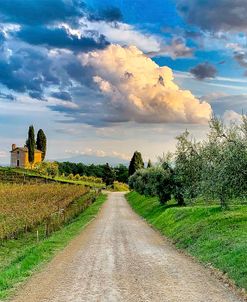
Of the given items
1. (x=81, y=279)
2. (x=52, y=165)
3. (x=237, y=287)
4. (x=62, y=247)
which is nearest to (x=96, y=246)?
(x=62, y=247)

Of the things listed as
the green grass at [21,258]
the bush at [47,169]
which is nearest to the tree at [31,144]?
the bush at [47,169]

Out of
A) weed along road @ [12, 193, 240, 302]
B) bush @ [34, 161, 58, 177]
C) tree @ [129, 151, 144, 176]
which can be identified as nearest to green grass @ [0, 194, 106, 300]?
weed along road @ [12, 193, 240, 302]

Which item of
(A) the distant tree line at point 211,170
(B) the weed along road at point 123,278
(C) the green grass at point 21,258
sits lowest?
(C) the green grass at point 21,258

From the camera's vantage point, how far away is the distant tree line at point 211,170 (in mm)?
21406

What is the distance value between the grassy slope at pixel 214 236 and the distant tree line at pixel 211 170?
1456 mm

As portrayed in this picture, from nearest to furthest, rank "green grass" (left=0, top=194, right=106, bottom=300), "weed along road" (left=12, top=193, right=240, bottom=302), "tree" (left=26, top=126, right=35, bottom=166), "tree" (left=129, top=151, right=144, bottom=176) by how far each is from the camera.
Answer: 1. "weed along road" (left=12, top=193, right=240, bottom=302)
2. "green grass" (left=0, top=194, right=106, bottom=300)
3. "tree" (left=129, top=151, right=144, bottom=176)
4. "tree" (left=26, top=126, right=35, bottom=166)

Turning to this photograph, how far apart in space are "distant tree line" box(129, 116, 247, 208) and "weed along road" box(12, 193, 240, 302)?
3.97 meters

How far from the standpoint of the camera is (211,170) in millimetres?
27953

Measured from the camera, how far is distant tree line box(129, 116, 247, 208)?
2141 centimetres

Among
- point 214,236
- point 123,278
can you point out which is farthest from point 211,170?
point 123,278

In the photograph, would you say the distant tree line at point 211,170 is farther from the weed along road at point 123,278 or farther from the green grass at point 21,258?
the green grass at point 21,258

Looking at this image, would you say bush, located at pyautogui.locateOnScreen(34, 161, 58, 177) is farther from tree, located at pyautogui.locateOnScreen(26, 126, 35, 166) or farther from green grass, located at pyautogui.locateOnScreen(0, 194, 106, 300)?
green grass, located at pyautogui.locateOnScreen(0, 194, 106, 300)

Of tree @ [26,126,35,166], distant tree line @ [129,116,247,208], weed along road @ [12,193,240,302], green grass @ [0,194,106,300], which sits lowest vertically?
green grass @ [0,194,106,300]

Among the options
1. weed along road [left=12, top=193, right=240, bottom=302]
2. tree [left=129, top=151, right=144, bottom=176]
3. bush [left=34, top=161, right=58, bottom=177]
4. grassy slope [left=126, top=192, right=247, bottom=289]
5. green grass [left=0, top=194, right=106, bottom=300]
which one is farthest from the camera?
tree [left=129, top=151, right=144, bottom=176]
